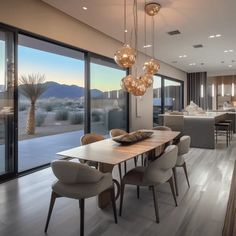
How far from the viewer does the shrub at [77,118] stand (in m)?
5.77

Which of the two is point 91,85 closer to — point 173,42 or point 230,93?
point 173,42

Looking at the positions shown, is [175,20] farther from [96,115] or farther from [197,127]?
[197,127]

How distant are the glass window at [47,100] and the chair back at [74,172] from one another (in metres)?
2.41

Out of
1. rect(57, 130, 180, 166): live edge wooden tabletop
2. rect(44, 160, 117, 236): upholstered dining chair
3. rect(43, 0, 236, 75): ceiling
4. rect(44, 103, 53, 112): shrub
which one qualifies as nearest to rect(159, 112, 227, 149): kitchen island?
rect(43, 0, 236, 75): ceiling

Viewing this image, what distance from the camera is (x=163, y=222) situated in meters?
2.60

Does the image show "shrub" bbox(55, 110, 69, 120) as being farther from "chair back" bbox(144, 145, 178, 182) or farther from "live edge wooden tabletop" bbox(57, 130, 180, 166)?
"chair back" bbox(144, 145, 178, 182)

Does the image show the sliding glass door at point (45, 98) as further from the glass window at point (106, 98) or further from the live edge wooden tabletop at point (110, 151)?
the live edge wooden tabletop at point (110, 151)

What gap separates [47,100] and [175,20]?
3.30 meters

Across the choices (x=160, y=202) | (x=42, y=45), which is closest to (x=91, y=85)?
(x=42, y=45)

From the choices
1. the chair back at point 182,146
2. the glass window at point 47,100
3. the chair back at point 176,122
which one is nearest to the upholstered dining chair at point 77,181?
the chair back at point 182,146

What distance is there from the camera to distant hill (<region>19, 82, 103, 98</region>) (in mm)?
5139

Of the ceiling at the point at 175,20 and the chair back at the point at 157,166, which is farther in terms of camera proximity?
the ceiling at the point at 175,20

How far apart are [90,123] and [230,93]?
390 inches

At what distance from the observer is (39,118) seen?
4949 mm
